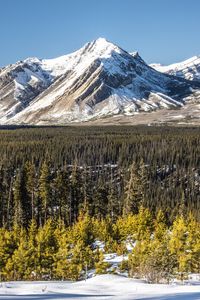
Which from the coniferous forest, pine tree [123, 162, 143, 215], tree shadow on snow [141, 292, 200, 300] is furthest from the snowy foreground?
pine tree [123, 162, 143, 215]

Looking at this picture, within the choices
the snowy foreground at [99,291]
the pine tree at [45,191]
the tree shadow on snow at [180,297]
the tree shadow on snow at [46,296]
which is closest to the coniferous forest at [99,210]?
the pine tree at [45,191]

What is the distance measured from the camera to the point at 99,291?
14.9 metres

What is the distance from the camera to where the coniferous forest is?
3612 centimetres

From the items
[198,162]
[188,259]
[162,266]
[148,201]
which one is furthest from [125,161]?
[162,266]

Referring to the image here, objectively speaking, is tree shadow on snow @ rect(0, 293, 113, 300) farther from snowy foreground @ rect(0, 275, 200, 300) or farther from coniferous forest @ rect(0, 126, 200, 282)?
coniferous forest @ rect(0, 126, 200, 282)

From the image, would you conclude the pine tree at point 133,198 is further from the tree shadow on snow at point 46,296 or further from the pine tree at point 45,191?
the tree shadow on snow at point 46,296

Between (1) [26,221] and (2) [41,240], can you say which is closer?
(2) [41,240]

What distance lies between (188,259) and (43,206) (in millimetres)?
55586

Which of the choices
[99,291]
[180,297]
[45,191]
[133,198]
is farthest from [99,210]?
[180,297]

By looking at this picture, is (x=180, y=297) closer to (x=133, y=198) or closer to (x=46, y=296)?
(x=46, y=296)

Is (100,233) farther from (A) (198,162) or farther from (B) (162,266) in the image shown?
(A) (198,162)

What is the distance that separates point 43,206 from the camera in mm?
85250

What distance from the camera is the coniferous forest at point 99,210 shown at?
36125 millimetres

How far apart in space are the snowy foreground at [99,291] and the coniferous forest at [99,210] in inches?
143
